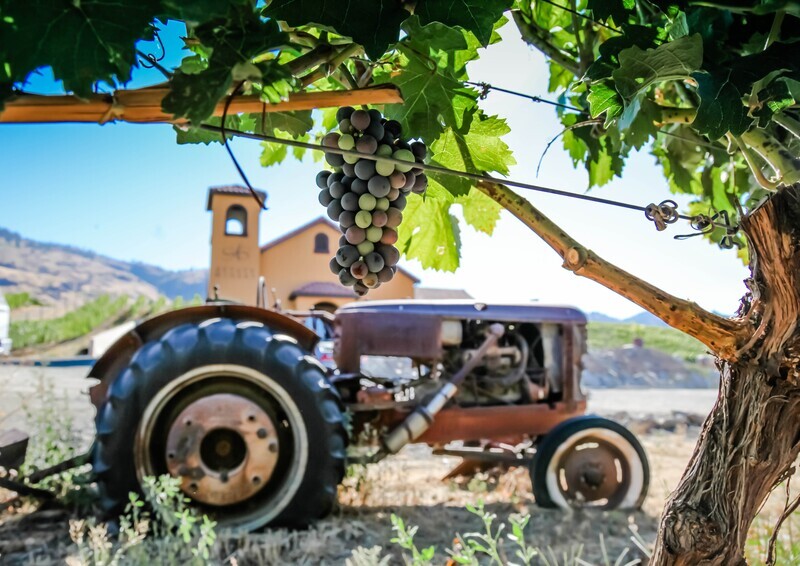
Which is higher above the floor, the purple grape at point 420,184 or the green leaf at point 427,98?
the green leaf at point 427,98

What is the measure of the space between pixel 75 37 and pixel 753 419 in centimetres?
145

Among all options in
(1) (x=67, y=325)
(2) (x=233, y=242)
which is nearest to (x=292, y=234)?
(2) (x=233, y=242)

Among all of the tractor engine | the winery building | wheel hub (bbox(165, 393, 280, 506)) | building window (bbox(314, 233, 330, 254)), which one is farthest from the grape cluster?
building window (bbox(314, 233, 330, 254))

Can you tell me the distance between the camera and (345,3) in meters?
0.84

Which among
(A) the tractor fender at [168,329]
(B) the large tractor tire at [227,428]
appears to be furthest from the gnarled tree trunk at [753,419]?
(A) the tractor fender at [168,329]

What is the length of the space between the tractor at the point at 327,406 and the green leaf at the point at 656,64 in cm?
276

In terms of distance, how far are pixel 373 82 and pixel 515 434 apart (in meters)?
3.83

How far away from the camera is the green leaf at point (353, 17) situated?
2.73 ft

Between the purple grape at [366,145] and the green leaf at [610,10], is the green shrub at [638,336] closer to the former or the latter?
the green leaf at [610,10]

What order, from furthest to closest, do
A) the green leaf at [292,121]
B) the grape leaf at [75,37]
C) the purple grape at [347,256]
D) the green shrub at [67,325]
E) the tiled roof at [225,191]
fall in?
the green shrub at [67,325]
the tiled roof at [225,191]
the green leaf at [292,121]
the purple grape at [347,256]
the grape leaf at [75,37]

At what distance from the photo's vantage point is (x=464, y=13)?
87 centimetres

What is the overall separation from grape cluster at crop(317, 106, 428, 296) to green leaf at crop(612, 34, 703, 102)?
1.18 feet

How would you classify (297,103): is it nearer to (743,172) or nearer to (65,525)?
(743,172)

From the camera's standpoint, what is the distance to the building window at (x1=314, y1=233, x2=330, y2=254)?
60.3 ft
